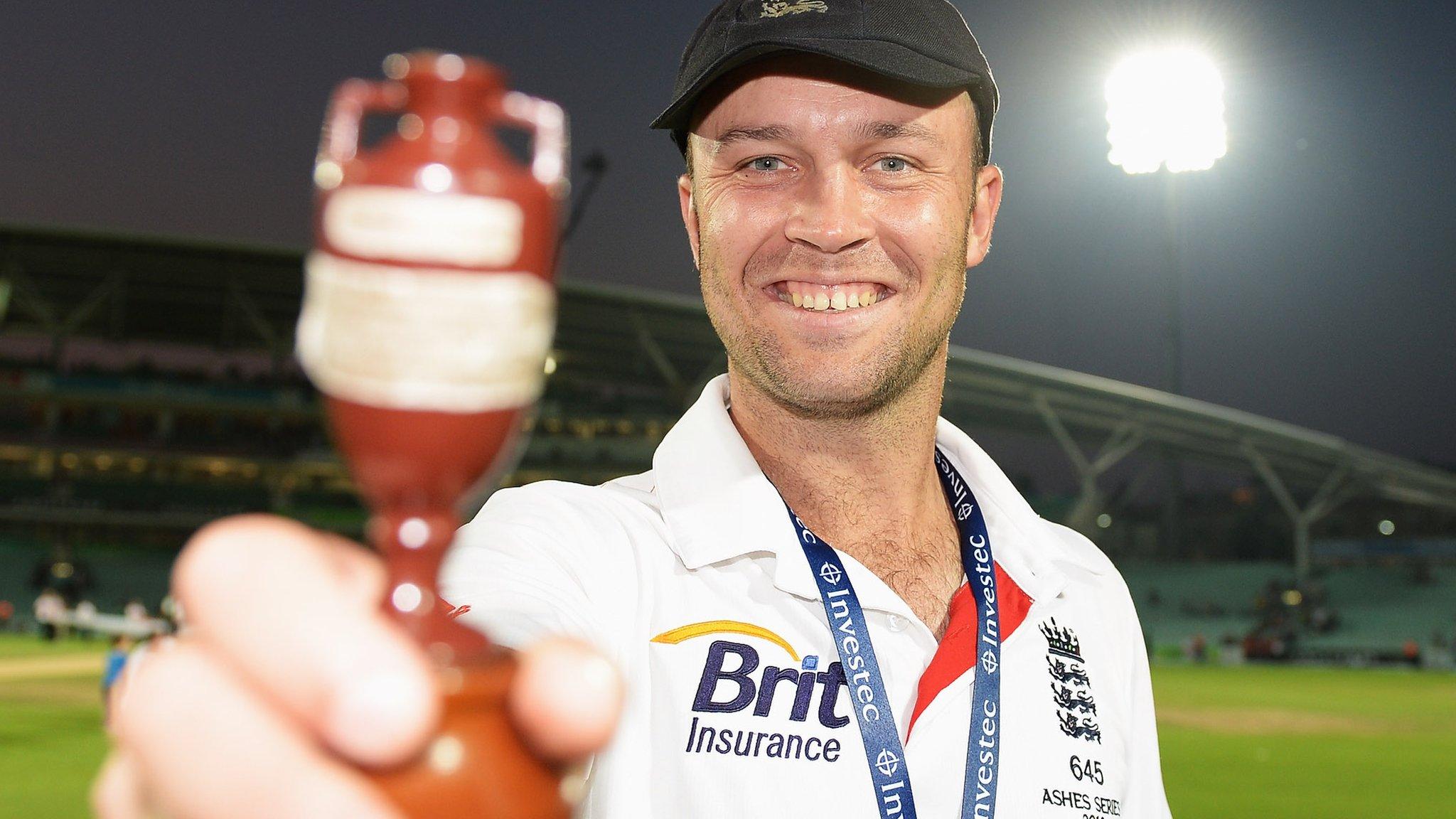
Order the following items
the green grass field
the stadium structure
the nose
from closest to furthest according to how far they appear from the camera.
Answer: the nose, the green grass field, the stadium structure

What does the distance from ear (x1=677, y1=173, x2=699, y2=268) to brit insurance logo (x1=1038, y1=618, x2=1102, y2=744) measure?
1.17 metres

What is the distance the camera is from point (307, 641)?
63 centimetres

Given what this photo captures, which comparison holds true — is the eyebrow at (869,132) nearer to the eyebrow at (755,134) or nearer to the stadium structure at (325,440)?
the eyebrow at (755,134)

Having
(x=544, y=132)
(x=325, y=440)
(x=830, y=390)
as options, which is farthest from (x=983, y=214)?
(x=325, y=440)

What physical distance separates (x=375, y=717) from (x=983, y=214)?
7.82ft

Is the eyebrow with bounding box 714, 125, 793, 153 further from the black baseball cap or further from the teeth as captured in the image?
the teeth

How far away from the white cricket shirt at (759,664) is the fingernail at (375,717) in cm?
90

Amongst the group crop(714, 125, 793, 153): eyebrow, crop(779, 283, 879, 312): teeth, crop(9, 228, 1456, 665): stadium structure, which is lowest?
crop(779, 283, 879, 312): teeth

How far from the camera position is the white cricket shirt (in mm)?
1850

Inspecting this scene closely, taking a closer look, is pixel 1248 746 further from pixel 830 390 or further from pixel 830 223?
pixel 830 223

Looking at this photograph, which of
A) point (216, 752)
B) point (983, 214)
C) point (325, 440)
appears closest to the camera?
point (216, 752)

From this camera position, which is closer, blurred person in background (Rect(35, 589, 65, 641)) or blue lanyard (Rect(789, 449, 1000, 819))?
blue lanyard (Rect(789, 449, 1000, 819))

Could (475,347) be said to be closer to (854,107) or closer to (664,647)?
(664,647)

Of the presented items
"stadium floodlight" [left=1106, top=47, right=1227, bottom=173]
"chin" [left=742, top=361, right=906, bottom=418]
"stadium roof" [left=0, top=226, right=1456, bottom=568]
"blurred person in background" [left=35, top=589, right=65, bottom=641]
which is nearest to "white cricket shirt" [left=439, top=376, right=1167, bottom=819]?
"chin" [left=742, top=361, right=906, bottom=418]
